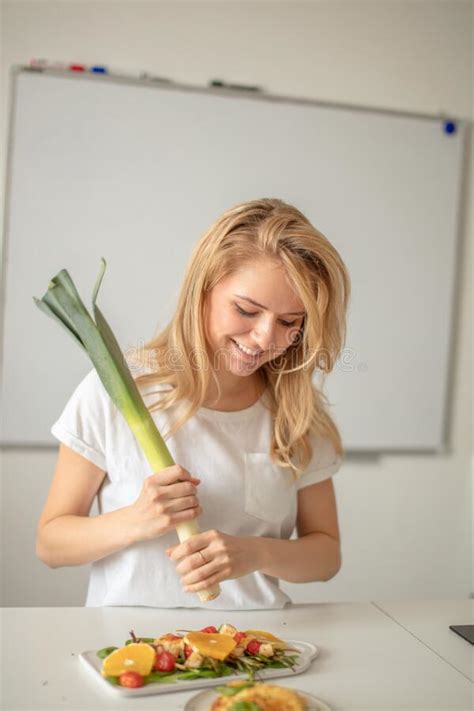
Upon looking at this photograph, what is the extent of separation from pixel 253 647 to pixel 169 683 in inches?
5.7

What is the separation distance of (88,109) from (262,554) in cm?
180

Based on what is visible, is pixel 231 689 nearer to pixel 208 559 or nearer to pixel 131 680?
pixel 131 680

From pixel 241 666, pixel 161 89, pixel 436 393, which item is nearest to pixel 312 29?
pixel 161 89

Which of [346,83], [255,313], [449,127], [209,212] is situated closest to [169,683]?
[255,313]

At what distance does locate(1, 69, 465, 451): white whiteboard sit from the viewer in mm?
2623

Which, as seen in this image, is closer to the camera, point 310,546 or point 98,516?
point 98,516

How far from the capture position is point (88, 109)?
2652 mm

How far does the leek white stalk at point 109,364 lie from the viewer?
135cm

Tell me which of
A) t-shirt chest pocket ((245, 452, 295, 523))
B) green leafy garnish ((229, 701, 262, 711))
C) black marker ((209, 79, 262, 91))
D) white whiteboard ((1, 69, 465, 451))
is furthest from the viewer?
black marker ((209, 79, 262, 91))

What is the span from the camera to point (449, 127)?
3.03 meters

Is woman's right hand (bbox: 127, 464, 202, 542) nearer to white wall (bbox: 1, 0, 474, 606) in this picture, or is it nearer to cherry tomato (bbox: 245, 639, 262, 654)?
cherry tomato (bbox: 245, 639, 262, 654)

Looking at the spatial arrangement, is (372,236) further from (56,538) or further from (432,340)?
(56,538)

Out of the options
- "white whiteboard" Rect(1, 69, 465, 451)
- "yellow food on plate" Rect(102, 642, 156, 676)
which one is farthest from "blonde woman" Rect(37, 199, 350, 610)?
"white whiteboard" Rect(1, 69, 465, 451)

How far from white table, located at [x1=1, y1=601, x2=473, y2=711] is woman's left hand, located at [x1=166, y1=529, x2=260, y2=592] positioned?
11cm
